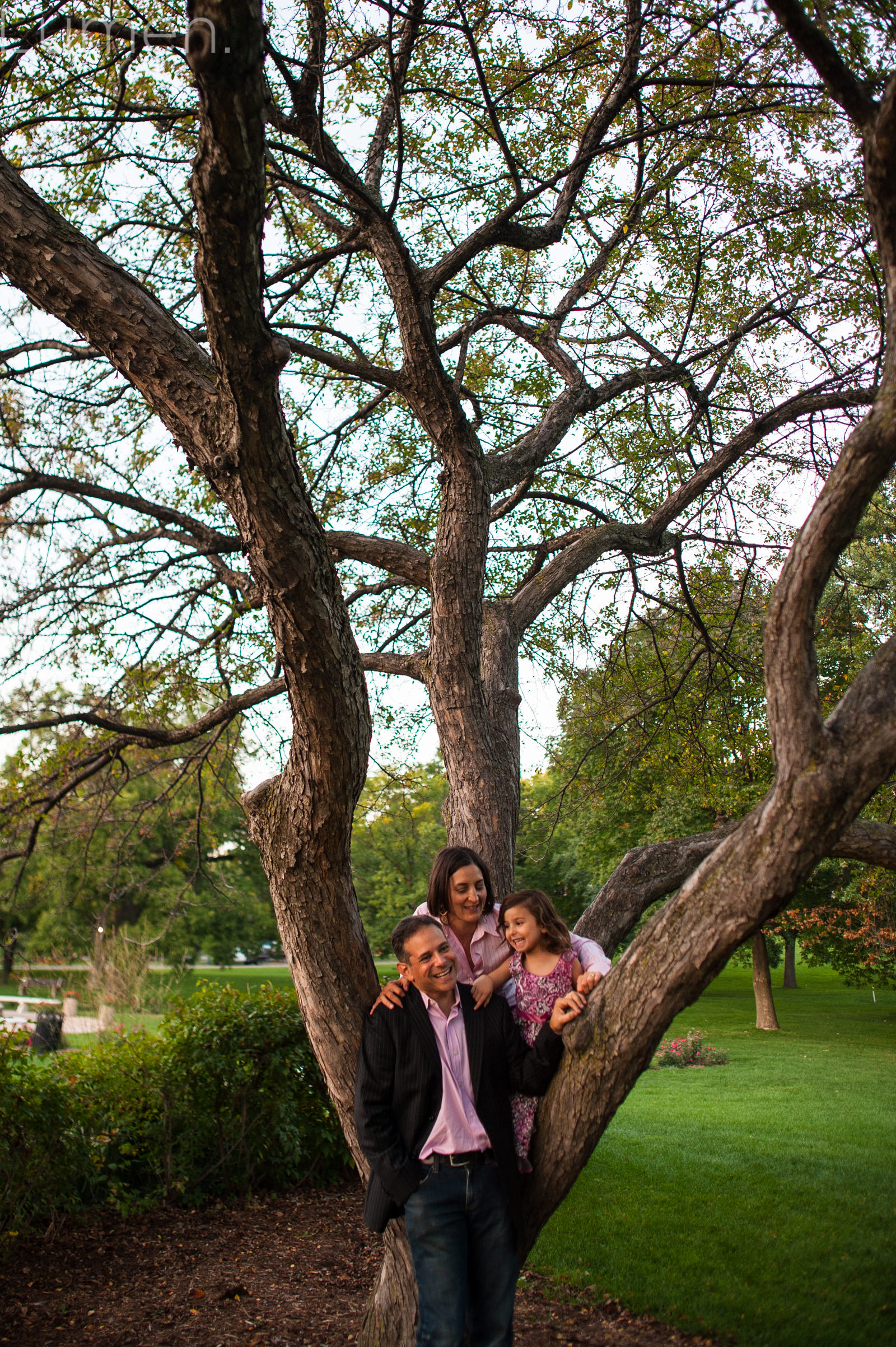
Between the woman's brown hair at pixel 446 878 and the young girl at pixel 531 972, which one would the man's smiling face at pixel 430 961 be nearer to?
the young girl at pixel 531 972

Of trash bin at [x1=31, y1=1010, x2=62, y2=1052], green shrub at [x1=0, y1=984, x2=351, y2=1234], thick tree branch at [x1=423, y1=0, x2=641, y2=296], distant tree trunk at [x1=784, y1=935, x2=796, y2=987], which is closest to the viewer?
thick tree branch at [x1=423, y1=0, x2=641, y2=296]

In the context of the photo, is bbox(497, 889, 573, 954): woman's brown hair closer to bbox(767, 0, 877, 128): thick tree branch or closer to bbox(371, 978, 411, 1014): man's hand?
bbox(371, 978, 411, 1014): man's hand

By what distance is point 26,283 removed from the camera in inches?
137

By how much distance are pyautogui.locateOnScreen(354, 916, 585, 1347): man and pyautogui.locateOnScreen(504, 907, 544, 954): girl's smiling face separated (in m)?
0.21

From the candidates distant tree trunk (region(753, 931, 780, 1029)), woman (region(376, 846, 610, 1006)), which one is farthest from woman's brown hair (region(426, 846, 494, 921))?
distant tree trunk (region(753, 931, 780, 1029))

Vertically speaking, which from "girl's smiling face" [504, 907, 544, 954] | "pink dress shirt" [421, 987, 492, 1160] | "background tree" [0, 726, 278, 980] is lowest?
"pink dress shirt" [421, 987, 492, 1160]

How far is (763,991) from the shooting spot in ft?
75.0

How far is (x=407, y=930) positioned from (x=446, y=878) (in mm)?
381

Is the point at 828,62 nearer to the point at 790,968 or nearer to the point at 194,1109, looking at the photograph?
the point at 194,1109

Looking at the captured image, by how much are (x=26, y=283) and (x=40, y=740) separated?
5.20 meters

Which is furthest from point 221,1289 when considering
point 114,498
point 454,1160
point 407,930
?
point 114,498

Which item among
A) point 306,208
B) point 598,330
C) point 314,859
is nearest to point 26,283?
point 314,859

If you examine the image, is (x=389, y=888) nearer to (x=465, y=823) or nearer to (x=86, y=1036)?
Answer: (x=86, y=1036)

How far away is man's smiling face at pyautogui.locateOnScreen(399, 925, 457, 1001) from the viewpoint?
3256mm
